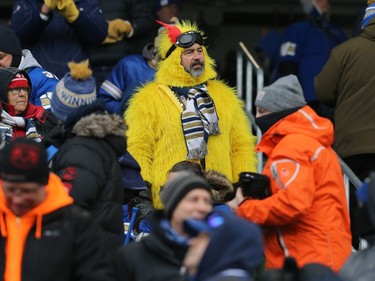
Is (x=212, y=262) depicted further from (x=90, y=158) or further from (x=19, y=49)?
(x=19, y=49)

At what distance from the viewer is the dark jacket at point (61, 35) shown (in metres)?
10.5

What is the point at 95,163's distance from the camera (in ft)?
23.0

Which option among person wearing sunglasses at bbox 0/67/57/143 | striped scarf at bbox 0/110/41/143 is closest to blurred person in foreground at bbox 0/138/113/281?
striped scarf at bbox 0/110/41/143

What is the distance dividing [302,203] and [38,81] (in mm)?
2933

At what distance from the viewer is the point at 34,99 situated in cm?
952

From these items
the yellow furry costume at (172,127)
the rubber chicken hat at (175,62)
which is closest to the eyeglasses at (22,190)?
the yellow furry costume at (172,127)

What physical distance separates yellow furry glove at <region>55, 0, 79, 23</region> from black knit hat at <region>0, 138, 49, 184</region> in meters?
3.89

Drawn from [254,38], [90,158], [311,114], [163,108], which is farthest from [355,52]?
[254,38]

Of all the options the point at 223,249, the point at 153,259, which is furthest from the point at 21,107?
the point at 223,249

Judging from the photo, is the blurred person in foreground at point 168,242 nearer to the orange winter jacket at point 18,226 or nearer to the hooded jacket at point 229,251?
the hooded jacket at point 229,251

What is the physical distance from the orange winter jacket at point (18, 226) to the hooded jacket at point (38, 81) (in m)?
2.86

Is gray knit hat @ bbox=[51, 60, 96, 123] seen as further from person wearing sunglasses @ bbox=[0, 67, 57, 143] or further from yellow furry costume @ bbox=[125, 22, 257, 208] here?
yellow furry costume @ bbox=[125, 22, 257, 208]

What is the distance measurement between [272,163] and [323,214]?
0.41 metres

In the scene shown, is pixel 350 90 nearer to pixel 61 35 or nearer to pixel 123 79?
pixel 123 79
